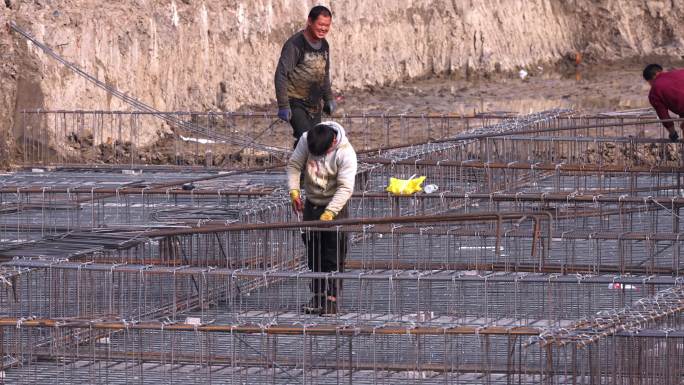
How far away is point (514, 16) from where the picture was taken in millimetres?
30297

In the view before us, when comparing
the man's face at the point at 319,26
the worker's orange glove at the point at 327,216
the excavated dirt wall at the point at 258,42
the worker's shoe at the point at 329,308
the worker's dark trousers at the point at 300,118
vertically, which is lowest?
the worker's shoe at the point at 329,308

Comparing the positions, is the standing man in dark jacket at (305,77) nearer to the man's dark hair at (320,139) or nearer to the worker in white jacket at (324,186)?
the worker in white jacket at (324,186)

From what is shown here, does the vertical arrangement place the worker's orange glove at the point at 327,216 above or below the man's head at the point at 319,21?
below

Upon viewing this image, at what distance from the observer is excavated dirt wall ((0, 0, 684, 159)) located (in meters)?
19.9

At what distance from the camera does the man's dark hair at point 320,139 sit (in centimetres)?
1010

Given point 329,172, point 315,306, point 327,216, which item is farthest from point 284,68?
point 315,306

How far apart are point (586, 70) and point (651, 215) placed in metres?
17.5

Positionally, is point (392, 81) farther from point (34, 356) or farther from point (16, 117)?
point (34, 356)

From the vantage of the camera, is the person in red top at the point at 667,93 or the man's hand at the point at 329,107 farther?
the person in red top at the point at 667,93

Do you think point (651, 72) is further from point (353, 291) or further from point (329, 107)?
point (353, 291)

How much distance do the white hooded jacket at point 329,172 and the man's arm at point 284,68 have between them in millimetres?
2342

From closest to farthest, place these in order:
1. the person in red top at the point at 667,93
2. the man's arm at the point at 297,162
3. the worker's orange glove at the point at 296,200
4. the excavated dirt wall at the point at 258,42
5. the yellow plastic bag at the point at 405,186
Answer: the man's arm at the point at 297,162
the worker's orange glove at the point at 296,200
the yellow plastic bag at the point at 405,186
the person in red top at the point at 667,93
the excavated dirt wall at the point at 258,42

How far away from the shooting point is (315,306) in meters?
9.91

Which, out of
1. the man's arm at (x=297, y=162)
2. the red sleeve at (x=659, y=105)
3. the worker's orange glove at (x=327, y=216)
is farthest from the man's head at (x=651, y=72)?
the worker's orange glove at (x=327, y=216)
